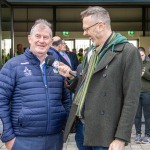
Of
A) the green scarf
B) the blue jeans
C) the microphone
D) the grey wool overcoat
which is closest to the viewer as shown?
the grey wool overcoat

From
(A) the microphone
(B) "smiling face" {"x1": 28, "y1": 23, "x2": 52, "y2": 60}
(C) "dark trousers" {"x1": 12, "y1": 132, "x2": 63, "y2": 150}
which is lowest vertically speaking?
(C) "dark trousers" {"x1": 12, "y1": 132, "x2": 63, "y2": 150}

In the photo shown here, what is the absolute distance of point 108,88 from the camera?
336 cm

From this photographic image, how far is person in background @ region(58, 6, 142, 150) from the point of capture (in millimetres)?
3322

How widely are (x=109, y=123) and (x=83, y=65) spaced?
701mm

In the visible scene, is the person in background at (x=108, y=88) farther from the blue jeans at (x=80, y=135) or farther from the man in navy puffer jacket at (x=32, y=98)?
the man in navy puffer jacket at (x=32, y=98)

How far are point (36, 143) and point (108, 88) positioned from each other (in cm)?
101

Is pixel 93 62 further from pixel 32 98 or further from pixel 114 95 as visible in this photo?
pixel 32 98

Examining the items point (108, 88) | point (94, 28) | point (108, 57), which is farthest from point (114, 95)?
point (94, 28)

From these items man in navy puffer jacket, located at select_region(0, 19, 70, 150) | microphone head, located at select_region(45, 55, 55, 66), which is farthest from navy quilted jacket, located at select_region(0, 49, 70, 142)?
microphone head, located at select_region(45, 55, 55, 66)

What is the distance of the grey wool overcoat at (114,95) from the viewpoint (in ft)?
10.9

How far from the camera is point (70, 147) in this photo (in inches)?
309

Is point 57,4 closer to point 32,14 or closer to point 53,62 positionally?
point 32,14

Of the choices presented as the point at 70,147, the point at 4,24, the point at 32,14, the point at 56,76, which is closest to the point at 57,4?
the point at 32,14

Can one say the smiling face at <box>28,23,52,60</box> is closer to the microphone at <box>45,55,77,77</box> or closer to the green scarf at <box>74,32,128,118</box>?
the microphone at <box>45,55,77,77</box>
